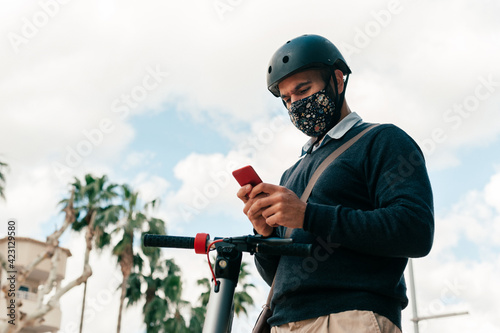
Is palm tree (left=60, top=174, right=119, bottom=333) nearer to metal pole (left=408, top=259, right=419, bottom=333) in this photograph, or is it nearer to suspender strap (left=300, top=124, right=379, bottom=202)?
metal pole (left=408, top=259, right=419, bottom=333)

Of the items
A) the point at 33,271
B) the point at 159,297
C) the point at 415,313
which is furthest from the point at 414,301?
the point at 33,271

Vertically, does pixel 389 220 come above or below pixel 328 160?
below

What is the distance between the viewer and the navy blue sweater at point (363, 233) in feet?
7.50

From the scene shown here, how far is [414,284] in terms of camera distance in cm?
2236

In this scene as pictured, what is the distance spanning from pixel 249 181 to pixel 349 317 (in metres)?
0.72

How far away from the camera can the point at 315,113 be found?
2996 millimetres

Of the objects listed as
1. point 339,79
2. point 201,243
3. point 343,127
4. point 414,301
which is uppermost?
point 414,301

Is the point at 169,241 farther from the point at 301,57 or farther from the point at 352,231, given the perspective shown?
Result: the point at 301,57

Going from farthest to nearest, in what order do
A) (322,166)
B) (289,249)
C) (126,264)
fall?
(126,264) → (322,166) → (289,249)

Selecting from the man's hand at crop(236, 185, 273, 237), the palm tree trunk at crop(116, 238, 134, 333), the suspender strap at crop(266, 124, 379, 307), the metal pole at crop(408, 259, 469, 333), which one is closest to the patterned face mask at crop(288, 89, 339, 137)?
the suspender strap at crop(266, 124, 379, 307)

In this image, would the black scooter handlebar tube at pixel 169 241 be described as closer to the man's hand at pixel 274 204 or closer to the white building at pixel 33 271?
the man's hand at pixel 274 204

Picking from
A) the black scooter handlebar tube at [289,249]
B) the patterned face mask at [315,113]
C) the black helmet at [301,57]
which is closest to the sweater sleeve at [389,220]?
the black scooter handlebar tube at [289,249]

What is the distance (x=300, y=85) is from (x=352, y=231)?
3.50 ft

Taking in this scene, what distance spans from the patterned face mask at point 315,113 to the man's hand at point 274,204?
2.76 feet
